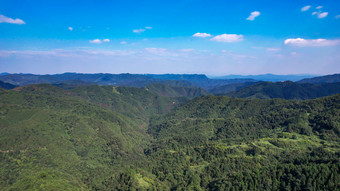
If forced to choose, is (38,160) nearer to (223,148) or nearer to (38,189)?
(38,189)

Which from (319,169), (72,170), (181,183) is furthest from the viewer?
(72,170)

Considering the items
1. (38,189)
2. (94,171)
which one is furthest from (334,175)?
(94,171)

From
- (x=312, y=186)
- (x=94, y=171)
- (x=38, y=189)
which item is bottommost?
(x=94, y=171)

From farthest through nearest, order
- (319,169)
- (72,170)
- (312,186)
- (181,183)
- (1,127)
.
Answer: (1,127)
(72,170)
(181,183)
(319,169)
(312,186)

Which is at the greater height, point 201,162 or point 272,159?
point 272,159

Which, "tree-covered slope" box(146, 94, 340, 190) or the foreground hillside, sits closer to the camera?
"tree-covered slope" box(146, 94, 340, 190)

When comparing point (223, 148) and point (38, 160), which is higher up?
point (223, 148)

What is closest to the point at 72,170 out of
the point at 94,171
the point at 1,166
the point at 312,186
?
the point at 94,171

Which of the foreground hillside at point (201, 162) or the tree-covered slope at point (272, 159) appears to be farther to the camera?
the foreground hillside at point (201, 162)

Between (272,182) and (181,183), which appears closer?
(272,182)

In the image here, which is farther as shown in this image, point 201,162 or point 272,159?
point 201,162
